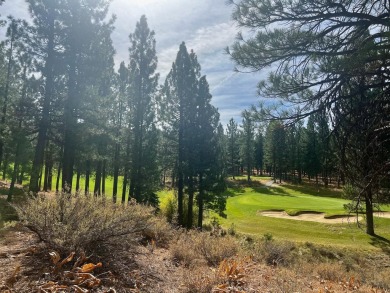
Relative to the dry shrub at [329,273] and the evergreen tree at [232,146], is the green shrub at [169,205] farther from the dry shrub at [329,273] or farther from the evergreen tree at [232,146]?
the evergreen tree at [232,146]

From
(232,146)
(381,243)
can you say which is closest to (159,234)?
(381,243)

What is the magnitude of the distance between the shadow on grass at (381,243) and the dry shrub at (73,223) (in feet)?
50.9

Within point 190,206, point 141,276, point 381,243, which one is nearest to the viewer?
point 141,276

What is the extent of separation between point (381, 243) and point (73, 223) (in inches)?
721

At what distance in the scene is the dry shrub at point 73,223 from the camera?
4180 millimetres

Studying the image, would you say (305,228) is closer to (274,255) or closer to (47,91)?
(274,255)

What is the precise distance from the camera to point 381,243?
16.9 m

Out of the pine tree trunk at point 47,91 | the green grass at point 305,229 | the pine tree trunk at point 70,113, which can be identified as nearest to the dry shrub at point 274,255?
the green grass at point 305,229

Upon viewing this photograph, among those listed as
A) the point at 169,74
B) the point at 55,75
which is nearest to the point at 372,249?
the point at 169,74

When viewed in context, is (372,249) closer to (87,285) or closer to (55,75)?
(87,285)

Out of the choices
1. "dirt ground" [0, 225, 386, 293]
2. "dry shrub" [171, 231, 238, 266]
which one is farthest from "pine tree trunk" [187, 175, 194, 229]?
"dirt ground" [0, 225, 386, 293]

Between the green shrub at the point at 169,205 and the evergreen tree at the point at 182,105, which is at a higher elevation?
the evergreen tree at the point at 182,105

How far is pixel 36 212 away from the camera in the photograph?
4.39 meters

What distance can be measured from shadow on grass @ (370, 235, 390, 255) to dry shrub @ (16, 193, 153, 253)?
50.9 ft
